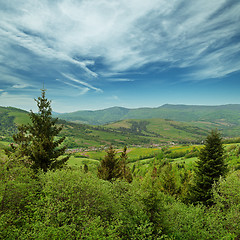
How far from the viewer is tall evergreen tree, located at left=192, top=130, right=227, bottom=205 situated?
30406 mm

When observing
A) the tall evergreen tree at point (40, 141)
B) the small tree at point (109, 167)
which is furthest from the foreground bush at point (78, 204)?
the small tree at point (109, 167)

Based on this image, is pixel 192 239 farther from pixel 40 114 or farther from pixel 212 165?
pixel 40 114

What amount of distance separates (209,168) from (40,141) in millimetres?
34467

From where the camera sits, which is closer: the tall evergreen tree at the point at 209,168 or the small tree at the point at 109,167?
the tall evergreen tree at the point at 209,168

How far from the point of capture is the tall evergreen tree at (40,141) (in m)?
26.0

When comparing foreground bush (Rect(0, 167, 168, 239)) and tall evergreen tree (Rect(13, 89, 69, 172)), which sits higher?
tall evergreen tree (Rect(13, 89, 69, 172))

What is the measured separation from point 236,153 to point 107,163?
90.0 meters

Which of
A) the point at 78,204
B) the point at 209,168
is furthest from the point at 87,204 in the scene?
the point at 209,168

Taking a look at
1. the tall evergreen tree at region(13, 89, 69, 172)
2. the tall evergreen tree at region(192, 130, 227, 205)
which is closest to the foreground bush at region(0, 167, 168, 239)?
the tall evergreen tree at region(13, 89, 69, 172)

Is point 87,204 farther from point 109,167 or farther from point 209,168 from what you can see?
point 209,168

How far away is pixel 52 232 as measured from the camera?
12.8 m

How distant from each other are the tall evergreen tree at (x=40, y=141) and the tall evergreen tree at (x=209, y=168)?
29.7 m

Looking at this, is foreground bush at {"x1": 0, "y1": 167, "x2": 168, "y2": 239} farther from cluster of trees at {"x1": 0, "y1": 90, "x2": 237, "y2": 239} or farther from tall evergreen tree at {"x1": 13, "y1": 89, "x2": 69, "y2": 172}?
tall evergreen tree at {"x1": 13, "y1": 89, "x2": 69, "y2": 172}

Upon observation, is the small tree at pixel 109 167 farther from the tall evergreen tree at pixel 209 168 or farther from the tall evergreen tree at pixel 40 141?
the tall evergreen tree at pixel 209 168
